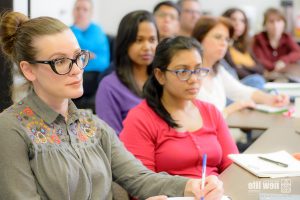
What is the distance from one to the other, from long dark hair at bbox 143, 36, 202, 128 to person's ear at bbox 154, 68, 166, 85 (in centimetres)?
1

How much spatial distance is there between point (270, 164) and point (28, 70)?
0.91 metres

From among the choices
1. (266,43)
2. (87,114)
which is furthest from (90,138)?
(266,43)

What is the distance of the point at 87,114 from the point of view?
1624 millimetres

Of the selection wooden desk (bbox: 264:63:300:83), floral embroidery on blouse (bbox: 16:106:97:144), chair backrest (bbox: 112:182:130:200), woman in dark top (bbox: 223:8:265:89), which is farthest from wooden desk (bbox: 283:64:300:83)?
floral embroidery on blouse (bbox: 16:106:97:144)

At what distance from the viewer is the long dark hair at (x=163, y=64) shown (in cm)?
205

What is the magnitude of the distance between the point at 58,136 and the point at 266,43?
14.5 feet

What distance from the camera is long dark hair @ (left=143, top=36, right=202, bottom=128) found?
2.05m

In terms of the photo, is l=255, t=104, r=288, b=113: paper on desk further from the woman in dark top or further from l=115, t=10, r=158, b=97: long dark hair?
l=115, t=10, r=158, b=97: long dark hair

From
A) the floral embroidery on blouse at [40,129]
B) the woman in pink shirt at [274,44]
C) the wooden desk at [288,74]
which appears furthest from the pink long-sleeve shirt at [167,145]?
the woman in pink shirt at [274,44]

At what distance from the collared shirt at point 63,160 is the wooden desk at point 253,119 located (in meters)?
1.13

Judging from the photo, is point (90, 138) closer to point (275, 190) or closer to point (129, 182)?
point (129, 182)

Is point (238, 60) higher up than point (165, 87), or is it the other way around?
point (165, 87)

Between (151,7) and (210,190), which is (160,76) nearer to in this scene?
(210,190)

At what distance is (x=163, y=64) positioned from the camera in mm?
2135
